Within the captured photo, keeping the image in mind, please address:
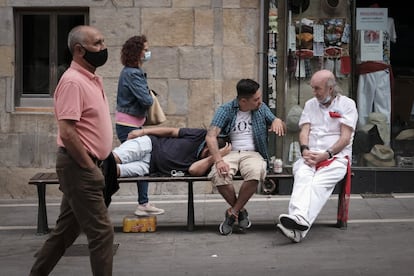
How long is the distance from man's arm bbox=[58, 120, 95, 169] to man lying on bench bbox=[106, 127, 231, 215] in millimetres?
2113

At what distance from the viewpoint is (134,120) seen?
803cm

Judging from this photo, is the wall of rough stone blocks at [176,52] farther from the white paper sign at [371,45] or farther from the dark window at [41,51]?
the white paper sign at [371,45]

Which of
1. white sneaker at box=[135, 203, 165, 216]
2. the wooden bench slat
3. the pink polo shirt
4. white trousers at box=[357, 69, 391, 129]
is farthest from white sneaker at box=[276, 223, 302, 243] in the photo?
white trousers at box=[357, 69, 391, 129]

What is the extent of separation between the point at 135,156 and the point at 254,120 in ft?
3.77

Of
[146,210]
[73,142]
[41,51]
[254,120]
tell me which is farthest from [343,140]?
[41,51]

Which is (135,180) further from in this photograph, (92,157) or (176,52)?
(176,52)

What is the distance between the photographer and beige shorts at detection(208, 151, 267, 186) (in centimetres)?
741

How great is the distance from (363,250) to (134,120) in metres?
2.54

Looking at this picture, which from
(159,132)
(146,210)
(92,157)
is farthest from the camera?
(146,210)

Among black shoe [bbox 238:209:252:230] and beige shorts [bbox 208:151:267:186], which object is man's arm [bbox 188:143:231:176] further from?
black shoe [bbox 238:209:252:230]

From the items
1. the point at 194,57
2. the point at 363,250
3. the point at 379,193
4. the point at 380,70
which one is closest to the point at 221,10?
the point at 194,57

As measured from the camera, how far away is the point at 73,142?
5406 millimetres


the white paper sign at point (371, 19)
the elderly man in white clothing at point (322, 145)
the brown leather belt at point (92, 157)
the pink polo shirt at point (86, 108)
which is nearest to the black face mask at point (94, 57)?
the pink polo shirt at point (86, 108)

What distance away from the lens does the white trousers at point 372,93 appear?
394 inches
